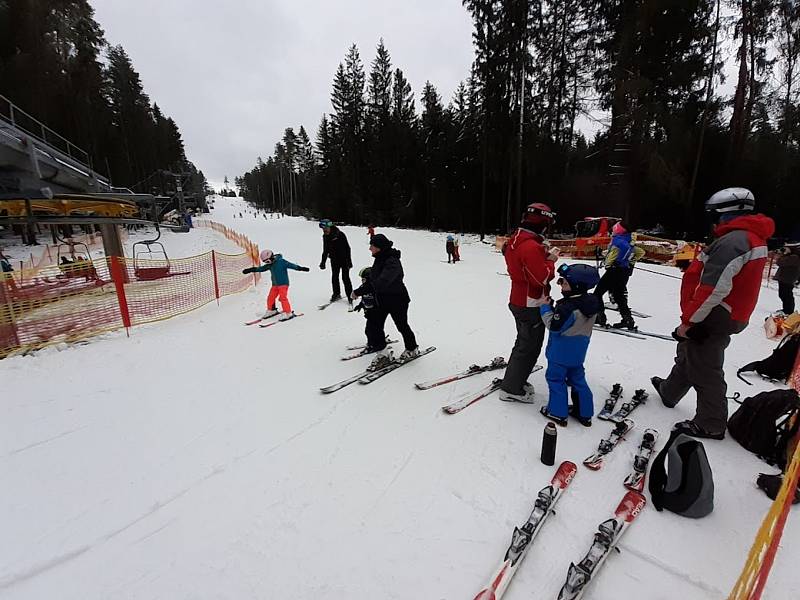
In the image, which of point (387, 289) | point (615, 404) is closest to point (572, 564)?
point (615, 404)

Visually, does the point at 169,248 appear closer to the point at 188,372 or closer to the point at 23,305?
the point at 23,305

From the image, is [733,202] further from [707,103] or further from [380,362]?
[707,103]

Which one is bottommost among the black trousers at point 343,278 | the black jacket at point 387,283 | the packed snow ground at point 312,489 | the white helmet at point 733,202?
the packed snow ground at point 312,489

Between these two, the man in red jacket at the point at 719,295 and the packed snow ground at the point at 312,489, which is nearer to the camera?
the packed snow ground at the point at 312,489

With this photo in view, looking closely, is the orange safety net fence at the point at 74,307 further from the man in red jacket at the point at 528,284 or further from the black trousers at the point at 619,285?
the black trousers at the point at 619,285

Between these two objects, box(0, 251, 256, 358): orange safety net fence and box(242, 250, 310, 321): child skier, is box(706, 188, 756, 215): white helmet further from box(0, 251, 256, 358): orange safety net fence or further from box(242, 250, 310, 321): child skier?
box(0, 251, 256, 358): orange safety net fence

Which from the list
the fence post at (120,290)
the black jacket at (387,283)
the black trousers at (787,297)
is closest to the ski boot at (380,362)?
the black jacket at (387,283)

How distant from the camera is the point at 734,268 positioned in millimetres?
2732

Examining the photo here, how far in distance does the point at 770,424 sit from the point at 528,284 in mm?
2215

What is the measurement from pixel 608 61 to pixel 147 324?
2264 centimetres

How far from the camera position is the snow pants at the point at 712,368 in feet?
9.75

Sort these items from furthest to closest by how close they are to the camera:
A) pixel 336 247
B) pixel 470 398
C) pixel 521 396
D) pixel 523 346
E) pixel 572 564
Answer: pixel 336 247, pixel 470 398, pixel 521 396, pixel 523 346, pixel 572 564

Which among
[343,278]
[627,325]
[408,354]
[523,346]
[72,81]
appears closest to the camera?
[523,346]

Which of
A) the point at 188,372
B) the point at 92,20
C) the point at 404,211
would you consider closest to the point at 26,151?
the point at 188,372
